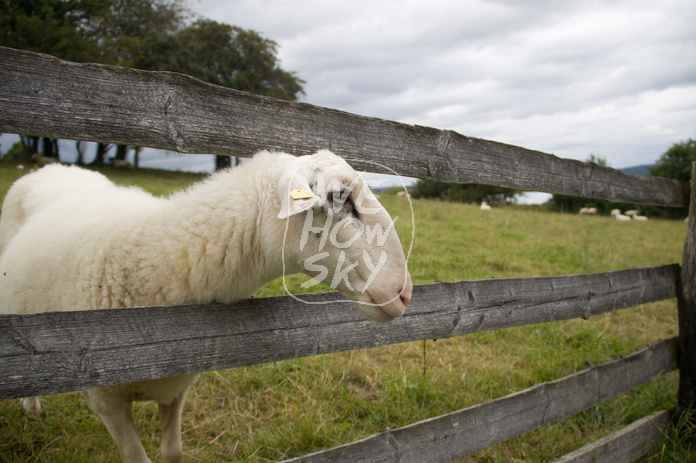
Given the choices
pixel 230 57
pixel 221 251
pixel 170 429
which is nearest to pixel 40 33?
pixel 230 57

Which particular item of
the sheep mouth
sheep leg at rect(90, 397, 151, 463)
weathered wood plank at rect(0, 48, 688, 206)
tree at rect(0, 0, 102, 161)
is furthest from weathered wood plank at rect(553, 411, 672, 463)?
tree at rect(0, 0, 102, 161)

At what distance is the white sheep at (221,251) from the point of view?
1487mm

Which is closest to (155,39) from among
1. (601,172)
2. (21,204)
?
(21,204)

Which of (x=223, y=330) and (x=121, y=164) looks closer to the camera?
(x=223, y=330)

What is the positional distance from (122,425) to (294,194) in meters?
1.45

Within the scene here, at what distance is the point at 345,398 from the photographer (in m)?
3.05

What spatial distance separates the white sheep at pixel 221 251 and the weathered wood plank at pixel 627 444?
208cm

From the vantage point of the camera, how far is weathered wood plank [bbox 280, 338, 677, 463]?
2018 millimetres

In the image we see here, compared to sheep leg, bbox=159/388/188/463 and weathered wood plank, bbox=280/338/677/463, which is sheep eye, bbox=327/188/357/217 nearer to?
weathered wood plank, bbox=280/338/677/463

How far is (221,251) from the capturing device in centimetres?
158

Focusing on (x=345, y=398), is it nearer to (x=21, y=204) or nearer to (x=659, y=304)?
(x=21, y=204)

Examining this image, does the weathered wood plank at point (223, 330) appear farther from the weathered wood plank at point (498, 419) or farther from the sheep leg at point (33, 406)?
the sheep leg at point (33, 406)

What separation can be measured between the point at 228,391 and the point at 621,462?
2.79 metres

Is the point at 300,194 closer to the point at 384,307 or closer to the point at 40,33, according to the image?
the point at 384,307
